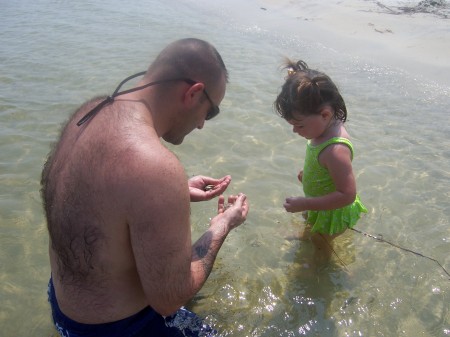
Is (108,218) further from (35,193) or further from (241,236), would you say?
(35,193)

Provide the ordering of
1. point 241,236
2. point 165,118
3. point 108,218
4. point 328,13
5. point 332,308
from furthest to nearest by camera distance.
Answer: point 328,13, point 241,236, point 332,308, point 165,118, point 108,218

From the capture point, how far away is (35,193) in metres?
4.05

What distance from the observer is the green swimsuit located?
3127mm

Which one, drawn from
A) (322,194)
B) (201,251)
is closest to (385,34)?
(322,194)

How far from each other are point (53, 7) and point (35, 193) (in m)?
10.2

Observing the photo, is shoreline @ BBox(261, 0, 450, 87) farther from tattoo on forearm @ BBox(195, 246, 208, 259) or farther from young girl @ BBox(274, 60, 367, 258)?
tattoo on forearm @ BBox(195, 246, 208, 259)

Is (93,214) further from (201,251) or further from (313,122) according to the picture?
(313,122)

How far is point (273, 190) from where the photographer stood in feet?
14.3

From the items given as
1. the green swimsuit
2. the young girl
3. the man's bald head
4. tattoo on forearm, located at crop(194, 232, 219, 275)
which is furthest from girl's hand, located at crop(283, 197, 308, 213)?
the man's bald head

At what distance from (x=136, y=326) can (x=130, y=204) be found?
2.46 feet

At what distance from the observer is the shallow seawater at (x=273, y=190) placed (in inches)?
118

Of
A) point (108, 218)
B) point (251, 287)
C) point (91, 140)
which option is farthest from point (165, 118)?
point (251, 287)

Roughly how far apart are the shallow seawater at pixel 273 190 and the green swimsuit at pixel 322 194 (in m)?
0.36

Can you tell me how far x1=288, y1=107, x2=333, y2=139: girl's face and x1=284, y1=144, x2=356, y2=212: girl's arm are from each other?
0.47ft
